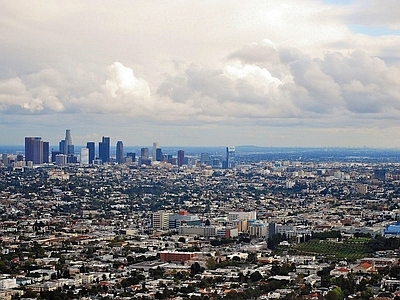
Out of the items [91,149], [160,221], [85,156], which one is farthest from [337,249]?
[91,149]

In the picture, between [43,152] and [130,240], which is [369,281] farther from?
[43,152]

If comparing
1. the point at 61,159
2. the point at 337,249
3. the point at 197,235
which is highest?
the point at 61,159

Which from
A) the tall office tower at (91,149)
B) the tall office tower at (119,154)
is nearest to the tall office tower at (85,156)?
the tall office tower at (91,149)

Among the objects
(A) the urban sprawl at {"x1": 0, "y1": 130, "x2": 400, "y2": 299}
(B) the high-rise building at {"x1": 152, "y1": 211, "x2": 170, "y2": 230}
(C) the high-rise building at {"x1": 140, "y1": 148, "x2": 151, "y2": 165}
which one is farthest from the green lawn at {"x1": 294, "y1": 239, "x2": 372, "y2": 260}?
(C) the high-rise building at {"x1": 140, "y1": 148, "x2": 151, "y2": 165}

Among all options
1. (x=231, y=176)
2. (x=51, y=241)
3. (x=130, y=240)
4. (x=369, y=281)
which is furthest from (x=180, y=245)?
(x=231, y=176)

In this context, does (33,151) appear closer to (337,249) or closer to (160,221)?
(160,221)

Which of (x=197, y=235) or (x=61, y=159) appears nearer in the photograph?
(x=197, y=235)

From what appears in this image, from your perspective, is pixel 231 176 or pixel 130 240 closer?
pixel 130 240
